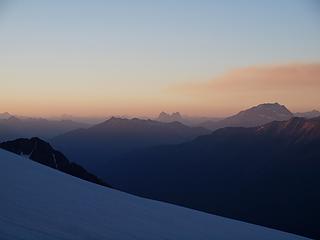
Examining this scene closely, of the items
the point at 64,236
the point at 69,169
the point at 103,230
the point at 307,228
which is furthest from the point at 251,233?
the point at 307,228

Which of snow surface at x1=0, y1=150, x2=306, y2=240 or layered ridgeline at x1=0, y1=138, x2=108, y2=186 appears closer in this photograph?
snow surface at x1=0, y1=150, x2=306, y2=240

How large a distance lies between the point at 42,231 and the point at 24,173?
295 inches

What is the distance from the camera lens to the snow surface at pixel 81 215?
9.85 meters

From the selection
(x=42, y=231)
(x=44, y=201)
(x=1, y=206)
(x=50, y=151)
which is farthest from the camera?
(x=50, y=151)

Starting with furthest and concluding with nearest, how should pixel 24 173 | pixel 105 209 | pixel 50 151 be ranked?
pixel 50 151 → pixel 24 173 → pixel 105 209

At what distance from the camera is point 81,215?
1216 cm

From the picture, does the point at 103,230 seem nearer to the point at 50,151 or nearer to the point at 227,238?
the point at 227,238

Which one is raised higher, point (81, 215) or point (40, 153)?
point (81, 215)

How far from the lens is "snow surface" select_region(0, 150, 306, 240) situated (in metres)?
9.85

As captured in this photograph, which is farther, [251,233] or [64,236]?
[251,233]

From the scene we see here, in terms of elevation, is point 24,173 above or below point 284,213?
above

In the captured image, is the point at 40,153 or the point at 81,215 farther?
the point at 40,153

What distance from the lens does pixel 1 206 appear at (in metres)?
10.5

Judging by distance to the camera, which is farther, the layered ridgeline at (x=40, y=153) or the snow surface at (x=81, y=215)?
the layered ridgeline at (x=40, y=153)
